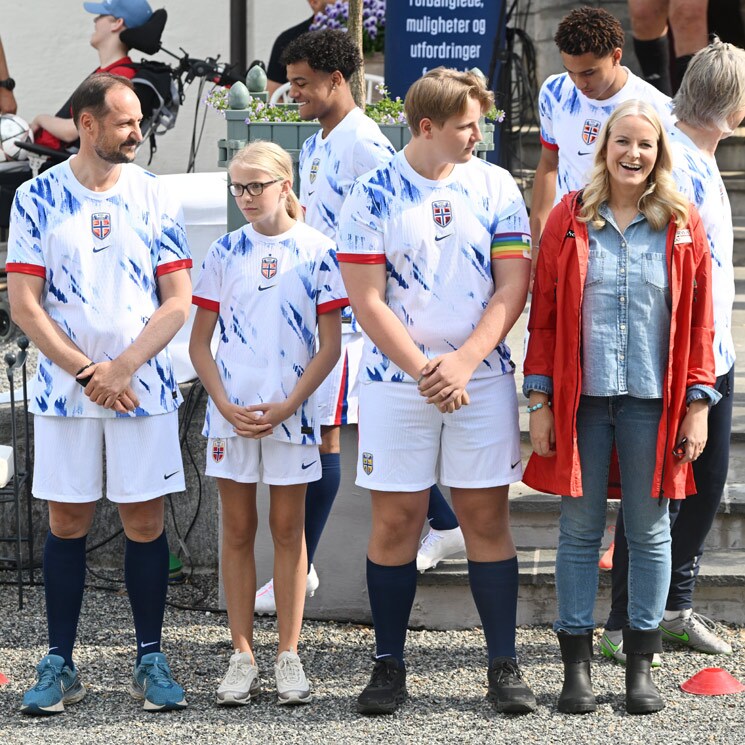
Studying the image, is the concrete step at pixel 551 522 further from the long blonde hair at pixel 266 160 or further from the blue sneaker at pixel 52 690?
the blue sneaker at pixel 52 690

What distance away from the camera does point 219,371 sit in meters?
4.09

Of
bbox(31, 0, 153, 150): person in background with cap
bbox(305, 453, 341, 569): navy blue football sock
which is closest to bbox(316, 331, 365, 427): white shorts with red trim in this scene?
bbox(305, 453, 341, 569): navy blue football sock

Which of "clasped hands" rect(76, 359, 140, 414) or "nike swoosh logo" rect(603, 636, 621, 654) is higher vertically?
"clasped hands" rect(76, 359, 140, 414)

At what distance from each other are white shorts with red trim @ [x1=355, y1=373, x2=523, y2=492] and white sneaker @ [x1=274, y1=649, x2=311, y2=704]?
61 centimetres

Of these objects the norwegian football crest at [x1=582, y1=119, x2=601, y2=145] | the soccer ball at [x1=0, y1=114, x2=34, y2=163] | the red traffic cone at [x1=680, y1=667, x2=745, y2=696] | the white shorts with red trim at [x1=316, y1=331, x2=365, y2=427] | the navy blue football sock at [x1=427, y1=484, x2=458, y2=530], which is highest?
the soccer ball at [x1=0, y1=114, x2=34, y2=163]

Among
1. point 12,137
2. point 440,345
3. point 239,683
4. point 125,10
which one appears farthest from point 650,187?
point 12,137

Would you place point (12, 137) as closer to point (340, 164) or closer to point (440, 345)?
point (340, 164)

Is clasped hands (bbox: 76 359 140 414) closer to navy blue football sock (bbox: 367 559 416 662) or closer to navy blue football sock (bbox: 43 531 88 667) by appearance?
navy blue football sock (bbox: 43 531 88 667)

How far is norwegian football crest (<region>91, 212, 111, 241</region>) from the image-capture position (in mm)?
3938

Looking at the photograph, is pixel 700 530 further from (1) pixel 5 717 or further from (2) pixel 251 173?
(1) pixel 5 717

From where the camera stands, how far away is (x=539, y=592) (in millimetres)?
4680

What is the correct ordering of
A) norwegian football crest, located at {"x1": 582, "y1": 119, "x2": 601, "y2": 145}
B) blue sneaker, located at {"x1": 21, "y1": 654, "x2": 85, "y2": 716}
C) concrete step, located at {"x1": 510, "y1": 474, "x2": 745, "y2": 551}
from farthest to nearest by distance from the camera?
concrete step, located at {"x1": 510, "y1": 474, "x2": 745, "y2": 551} → norwegian football crest, located at {"x1": 582, "y1": 119, "x2": 601, "y2": 145} → blue sneaker, located at {"x1": 21, "y1": 654, "x2": 85, "y2": 716}

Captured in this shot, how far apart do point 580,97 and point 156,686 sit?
2.30 meters

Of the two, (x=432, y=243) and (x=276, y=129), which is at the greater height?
(x=276, y=129)
